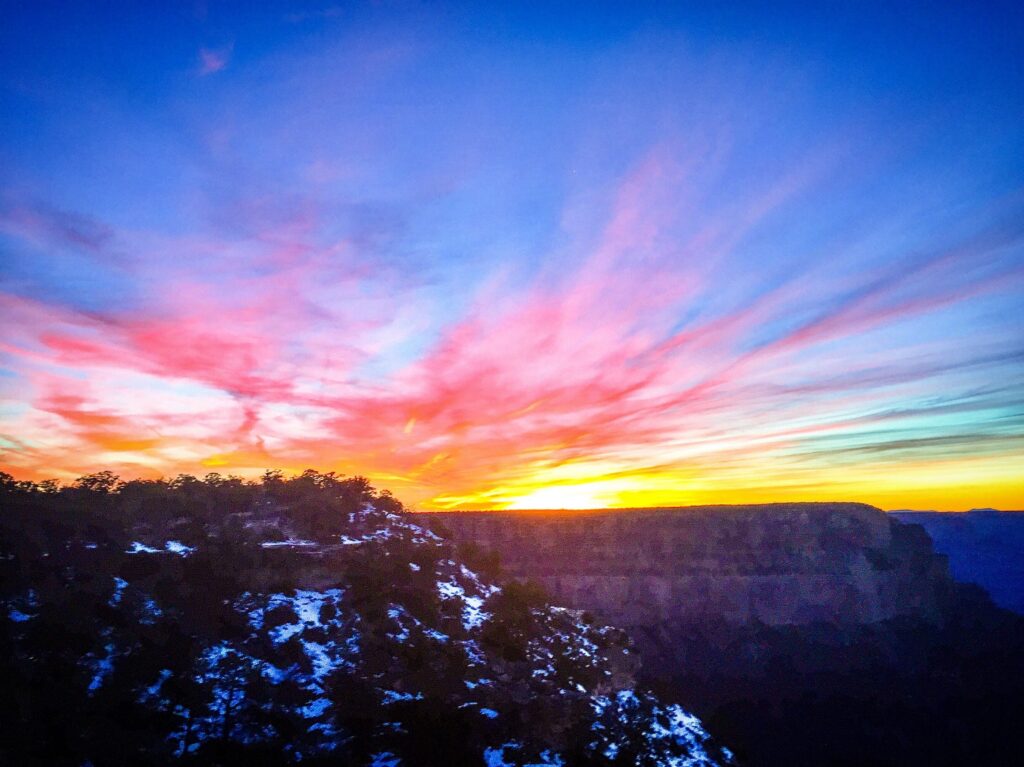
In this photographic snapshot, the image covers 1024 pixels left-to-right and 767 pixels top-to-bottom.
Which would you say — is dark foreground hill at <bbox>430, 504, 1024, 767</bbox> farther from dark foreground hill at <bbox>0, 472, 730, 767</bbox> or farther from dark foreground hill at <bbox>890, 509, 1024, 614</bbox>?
dark foreground hill at <bbox>890, 509, 1024, 614</bbox>

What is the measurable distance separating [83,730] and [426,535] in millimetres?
23918

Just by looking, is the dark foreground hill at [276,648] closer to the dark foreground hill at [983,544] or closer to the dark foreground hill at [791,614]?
the dark foreground hill at [791,614]

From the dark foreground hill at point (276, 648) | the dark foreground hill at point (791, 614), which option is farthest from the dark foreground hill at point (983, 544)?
the dark foreground hill at point (276, 648)

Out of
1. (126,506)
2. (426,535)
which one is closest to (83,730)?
(126,506)

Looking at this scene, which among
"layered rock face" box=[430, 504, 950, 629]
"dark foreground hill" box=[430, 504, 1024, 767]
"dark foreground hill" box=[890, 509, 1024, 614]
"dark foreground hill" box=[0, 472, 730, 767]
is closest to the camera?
"dark foreground hill" box=[0, 472, 730, 767]

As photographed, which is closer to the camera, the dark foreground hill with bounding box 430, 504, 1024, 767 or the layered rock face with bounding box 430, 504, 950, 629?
the dark foreground hill with bounding box 430, 504, 1024, 767

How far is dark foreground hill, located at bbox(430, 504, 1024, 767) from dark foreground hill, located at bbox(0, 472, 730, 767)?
18.9m

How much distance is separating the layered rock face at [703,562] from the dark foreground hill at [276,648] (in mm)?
23904

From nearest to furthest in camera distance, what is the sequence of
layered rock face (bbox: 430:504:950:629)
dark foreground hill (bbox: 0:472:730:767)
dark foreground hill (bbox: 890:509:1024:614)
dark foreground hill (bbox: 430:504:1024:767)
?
dark foreground hill (bbox: 0:472:730:767) < dark foreground hill (bbox: 430:504:1024:767) < layered rock face (bbox: 430:504:950:629) < dark foreground hill (bbox: 890:509:1024:614)

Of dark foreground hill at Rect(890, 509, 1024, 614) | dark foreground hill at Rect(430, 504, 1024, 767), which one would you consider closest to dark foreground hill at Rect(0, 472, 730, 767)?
dark foreground hill at Rect(430, 504, 1024, 767)

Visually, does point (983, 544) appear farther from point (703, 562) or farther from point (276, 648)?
point (276, 648)

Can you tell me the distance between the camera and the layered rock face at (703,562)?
62.7 metres

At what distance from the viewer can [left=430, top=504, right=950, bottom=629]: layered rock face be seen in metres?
62.7

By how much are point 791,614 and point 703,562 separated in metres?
12.9
